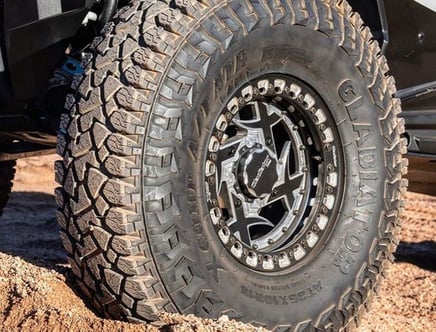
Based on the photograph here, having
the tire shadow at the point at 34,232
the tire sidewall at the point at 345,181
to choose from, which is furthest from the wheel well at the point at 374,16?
the tire shadow at the point at 34,232

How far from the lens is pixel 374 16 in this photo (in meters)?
4.24

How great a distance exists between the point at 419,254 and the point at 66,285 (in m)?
3.91

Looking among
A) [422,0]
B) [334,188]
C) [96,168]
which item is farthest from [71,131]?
[422,0]

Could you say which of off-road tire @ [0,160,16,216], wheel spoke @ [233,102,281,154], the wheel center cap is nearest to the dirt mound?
off-road tire @ [0,160,16,216]

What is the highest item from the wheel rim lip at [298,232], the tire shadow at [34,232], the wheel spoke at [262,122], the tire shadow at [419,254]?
the wheel spoke at [262,122]

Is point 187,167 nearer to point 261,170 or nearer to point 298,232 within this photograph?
point 261,170

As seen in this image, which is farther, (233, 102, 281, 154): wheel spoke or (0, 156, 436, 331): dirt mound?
(233, 102, 281, 154): wheel spoke

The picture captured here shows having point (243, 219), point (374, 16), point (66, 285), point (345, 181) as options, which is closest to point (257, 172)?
point (243, 219)

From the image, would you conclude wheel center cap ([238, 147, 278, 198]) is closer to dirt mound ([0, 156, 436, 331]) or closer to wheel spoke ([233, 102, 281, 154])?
wheel spoke ([233, 102, 281, 154])

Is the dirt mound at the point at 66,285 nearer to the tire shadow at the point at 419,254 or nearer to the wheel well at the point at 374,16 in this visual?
the tire shadow at the point at 419,254

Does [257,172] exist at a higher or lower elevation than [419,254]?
higher

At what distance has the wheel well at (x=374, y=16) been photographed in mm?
4203

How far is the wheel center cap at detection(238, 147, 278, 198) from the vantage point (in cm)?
337

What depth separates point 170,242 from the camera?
9.66 feet
